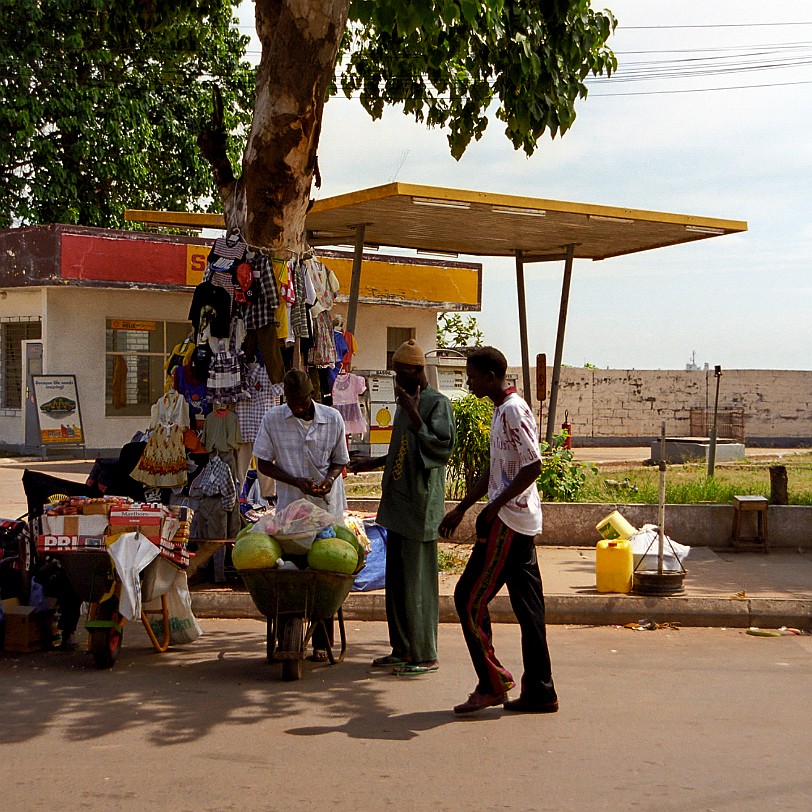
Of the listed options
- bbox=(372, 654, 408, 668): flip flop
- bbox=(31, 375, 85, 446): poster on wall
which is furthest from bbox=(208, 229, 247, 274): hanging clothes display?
bbox=(31, 375, 85, 446): poster on wall

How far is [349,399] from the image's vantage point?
34.1 feet

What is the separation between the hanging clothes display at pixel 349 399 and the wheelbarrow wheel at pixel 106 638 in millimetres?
3511

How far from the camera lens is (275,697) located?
6457mm

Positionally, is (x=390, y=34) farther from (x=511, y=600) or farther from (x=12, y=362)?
(x=12, y=362)

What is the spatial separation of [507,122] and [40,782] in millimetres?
7733

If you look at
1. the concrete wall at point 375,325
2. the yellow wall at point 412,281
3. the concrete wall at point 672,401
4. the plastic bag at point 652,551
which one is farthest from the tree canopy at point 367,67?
the concrete wall at point 672,401

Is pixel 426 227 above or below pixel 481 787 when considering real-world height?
above

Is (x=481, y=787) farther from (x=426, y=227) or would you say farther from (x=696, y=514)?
(x=426, y=227)

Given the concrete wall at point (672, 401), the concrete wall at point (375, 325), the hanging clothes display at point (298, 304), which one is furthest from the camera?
the concrete wall at point (672, 401)

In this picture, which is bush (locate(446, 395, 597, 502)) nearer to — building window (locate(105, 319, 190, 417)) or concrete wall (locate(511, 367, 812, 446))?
building window (locate(105, 319, 190, 417))

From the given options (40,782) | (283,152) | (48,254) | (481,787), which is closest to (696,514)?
(283,152)

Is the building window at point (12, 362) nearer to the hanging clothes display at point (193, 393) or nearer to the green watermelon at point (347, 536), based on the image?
the hanging clothes display at point (193, 393)

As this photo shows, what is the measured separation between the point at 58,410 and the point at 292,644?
16.6 metres

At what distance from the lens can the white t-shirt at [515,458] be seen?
6027 mm
